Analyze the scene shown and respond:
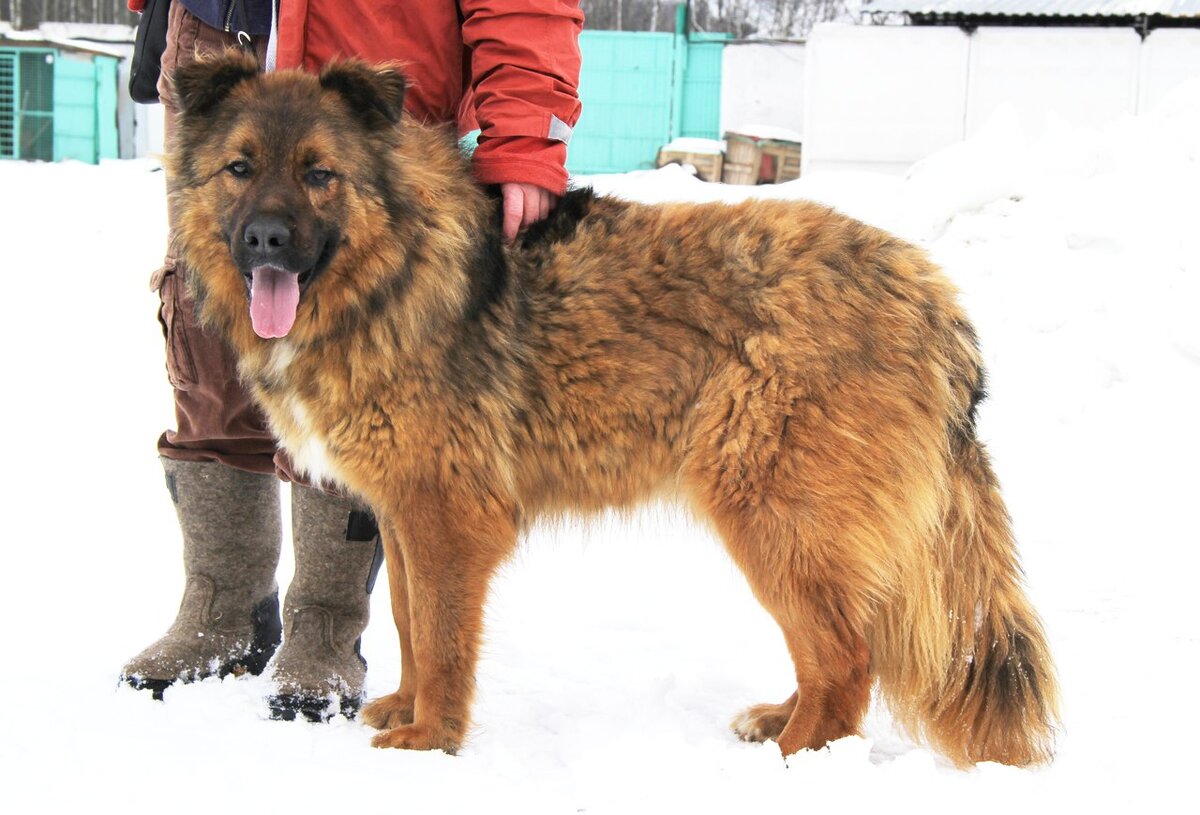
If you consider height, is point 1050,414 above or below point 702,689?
above

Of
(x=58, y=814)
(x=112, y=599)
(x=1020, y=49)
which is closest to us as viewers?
(x=58, y=814)

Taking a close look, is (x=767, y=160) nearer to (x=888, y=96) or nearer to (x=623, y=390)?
(x=888, y=96)

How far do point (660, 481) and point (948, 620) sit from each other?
2.71ft

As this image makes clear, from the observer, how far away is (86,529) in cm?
476

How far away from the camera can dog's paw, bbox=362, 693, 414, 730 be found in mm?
3072

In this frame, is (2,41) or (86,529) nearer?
(86,529)

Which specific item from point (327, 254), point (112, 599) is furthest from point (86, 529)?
point (327, 254)

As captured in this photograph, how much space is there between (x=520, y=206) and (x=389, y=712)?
1482 mm

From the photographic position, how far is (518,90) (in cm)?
298

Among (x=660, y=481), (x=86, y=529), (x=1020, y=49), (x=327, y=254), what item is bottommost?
(x=86, y=529)

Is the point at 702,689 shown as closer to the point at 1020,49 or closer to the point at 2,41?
the point at 1020,49

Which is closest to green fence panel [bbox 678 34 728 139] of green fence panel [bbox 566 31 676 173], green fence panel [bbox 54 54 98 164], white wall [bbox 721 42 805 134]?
green fence panel [bbox 566 31 676 173]

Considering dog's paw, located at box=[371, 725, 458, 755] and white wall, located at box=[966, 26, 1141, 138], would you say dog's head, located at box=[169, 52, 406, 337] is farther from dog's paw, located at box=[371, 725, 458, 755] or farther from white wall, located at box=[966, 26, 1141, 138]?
white wall, located at box=[966, 26, 1141, 138]

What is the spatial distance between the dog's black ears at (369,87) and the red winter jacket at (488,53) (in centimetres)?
10
